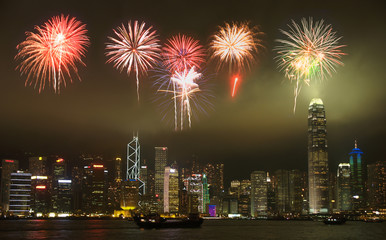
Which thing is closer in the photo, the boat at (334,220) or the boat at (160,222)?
the boat at (160,222)

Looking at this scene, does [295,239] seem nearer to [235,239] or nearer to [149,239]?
[235,239]

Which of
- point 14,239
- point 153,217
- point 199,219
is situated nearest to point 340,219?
point 199,219

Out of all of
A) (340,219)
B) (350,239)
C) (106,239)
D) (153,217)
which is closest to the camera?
(106,239)

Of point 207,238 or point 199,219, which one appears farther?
point 199,219

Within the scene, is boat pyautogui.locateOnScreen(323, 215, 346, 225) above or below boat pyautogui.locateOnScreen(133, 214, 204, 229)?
below

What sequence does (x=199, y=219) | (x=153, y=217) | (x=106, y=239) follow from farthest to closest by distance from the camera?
(x=199, y=219), (x=153, y=217), (x=106, y=239)

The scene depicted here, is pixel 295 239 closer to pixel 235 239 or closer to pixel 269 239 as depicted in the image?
pixel 269 239

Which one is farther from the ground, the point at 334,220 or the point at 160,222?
the point at 160,222

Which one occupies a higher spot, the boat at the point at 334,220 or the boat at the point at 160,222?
the boat at the point at 160,222

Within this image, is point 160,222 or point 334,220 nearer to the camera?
point 160,222

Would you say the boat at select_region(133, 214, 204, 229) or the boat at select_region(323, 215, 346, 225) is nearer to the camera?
the boat at select_region(133, 214, 204, 229)
